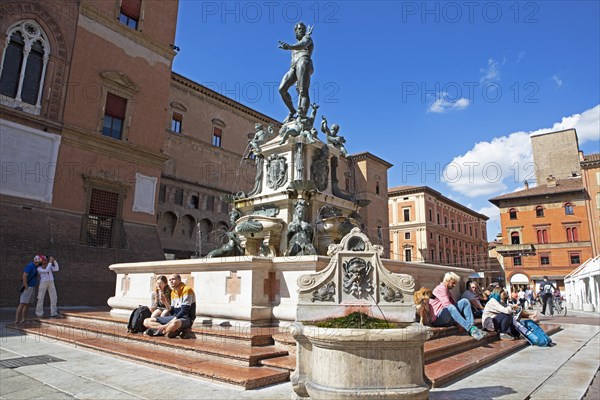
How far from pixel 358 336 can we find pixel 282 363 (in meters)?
1.94

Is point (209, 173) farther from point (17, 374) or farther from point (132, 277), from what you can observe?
point (17, 374)

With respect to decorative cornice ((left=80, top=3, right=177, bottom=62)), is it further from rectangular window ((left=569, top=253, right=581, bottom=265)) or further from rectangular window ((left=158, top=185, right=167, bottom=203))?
rectangular window ((left=569, top=253, right=581, bottom=265))

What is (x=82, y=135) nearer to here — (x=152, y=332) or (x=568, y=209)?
(x=152, y=332)

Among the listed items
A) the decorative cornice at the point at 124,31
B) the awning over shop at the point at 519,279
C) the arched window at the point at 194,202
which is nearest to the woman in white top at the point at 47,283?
A: the decorative cornice at the point at 124,31

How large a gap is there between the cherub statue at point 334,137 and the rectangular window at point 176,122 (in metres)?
22.5

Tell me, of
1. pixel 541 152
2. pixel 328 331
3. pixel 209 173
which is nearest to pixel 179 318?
pixel 328 331

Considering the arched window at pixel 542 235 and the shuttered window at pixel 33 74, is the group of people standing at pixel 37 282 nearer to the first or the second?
the shuttered window at pixel 33 74

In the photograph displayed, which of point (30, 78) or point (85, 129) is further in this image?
point (85, 129)

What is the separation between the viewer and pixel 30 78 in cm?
1684

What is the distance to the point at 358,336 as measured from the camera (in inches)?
107

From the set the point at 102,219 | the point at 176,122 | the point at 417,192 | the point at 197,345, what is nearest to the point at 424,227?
the point at 417,192

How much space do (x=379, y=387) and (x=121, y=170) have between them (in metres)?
19.6

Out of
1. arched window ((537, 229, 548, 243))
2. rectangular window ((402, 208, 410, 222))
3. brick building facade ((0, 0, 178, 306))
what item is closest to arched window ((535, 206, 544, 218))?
arched window ((537, 229, 548, 243))

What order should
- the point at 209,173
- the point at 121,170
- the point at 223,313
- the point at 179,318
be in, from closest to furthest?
1. the point at 179,318
2. the point at 223,313
3. the point at 121,170
4. the point at 209,173
